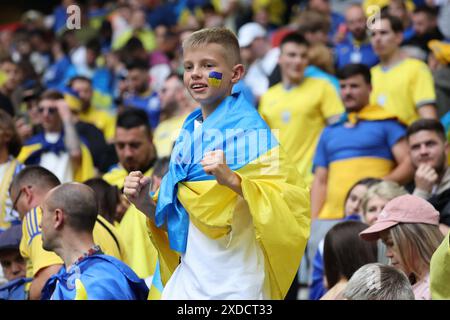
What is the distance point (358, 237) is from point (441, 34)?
5317 millimetres

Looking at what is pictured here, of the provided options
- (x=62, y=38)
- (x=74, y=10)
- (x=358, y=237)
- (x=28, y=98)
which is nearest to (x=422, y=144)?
(x=358, y=237)

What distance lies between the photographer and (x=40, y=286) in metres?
6.77

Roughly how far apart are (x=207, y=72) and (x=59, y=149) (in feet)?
14.9

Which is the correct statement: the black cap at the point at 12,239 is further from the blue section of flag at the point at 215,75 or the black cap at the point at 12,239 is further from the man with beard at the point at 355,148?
the man with beard at the point at 355,148

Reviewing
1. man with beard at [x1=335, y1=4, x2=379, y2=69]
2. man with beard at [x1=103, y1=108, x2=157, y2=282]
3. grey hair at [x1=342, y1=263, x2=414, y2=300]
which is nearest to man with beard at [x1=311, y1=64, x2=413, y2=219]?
man with beard at [x1=103, y1=108, x2=157, y2=282]

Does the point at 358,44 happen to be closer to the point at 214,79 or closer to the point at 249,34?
the point at 249,34

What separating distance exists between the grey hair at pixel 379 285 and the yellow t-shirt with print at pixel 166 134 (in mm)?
4809

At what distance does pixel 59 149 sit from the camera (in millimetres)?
9906

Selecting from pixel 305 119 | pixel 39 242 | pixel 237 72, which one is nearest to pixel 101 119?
pixel 305 119

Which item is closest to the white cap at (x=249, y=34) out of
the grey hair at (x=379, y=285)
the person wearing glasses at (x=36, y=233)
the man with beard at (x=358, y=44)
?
the man with beard at (x=358, y=44)

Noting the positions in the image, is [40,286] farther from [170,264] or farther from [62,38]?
[62,38]

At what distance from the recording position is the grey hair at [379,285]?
218 inches

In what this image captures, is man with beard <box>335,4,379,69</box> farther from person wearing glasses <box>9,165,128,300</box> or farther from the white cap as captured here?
person wearing glasses <box>9,165,128,300</box>

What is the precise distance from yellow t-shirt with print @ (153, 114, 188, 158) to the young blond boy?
→ 15.2 feet
